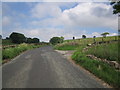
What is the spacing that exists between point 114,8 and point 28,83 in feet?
50.3

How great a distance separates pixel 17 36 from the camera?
94.4 metres

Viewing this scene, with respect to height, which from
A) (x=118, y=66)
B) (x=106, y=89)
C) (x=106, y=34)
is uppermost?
(x=106, y=34)

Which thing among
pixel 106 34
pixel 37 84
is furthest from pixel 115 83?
pixel 106 34

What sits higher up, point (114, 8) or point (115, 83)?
point (114, 8)

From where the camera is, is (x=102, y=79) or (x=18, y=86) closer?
(x=18, y=86)

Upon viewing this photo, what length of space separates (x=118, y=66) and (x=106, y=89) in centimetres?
313

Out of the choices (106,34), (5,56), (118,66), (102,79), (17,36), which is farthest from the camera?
(17,36)

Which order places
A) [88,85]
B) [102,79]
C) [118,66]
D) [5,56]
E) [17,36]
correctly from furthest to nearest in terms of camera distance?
[17,36] < [5,56] < [118,66] < [102,79] < [88,85]

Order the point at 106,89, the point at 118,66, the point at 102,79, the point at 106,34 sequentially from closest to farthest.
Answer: the point at 106,89, the point at 102,79, the point at 118,66, the point at 106,34

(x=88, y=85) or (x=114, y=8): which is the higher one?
(x=114, y=8)

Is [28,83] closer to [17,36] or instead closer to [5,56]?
[5,56]

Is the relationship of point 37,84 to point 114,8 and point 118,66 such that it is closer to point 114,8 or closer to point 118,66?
point 118,66

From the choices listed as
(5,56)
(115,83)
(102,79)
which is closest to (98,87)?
(115,83)

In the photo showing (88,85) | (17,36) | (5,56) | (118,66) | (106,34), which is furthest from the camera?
(17,36)
